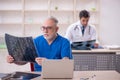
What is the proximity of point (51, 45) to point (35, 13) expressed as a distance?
3240 mm

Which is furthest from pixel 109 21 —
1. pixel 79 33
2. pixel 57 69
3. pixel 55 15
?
pixel 57 69

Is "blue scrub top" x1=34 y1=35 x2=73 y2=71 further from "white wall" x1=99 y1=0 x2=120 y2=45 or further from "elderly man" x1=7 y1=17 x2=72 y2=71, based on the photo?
"white wall" x1=99 y1=0 x2=120 y2=45

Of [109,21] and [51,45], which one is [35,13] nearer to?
[109,21]

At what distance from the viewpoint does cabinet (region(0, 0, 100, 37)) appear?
18.5 feet

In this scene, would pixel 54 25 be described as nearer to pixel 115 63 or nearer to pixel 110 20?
pixel 115 63

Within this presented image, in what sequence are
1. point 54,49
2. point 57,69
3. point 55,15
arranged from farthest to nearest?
point 55,15 < point 54,49 < point 57,69

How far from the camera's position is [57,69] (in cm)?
201

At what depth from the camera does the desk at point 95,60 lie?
13.0 ft

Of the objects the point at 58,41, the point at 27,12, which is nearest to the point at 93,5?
the point at 27,12

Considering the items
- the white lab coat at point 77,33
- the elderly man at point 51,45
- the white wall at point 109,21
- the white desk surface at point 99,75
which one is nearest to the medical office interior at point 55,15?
the white wall at point 109,21

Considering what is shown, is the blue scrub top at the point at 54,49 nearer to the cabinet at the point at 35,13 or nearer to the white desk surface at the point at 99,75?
the white desk surface at the point at 99,75

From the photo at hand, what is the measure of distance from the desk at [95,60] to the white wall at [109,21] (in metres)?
1.71

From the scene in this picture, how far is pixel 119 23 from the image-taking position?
570cm

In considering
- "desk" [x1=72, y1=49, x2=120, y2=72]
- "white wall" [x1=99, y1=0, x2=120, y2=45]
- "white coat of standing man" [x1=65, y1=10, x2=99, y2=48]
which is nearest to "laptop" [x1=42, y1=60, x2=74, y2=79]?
"desk" [x1=72, y1=49, x2=120, y2=72]
